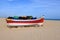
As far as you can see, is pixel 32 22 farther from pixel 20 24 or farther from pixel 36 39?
pixel 36 39

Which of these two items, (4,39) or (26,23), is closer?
(4,39)

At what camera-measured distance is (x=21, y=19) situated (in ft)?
76.8

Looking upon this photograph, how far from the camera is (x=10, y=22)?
76.3 feet

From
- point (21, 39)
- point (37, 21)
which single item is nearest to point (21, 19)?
point (37, 21)

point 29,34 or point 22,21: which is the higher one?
point 22,21

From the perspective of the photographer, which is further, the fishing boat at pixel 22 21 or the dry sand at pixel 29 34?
the fishing boat at pixel 22 21

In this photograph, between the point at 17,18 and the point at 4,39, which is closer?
the point at 4,39

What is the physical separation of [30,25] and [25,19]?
102 cm

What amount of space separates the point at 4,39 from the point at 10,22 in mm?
10151

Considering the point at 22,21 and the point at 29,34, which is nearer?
the point at 29,34

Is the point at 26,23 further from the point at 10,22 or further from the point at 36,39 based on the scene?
→ the point at 36,39

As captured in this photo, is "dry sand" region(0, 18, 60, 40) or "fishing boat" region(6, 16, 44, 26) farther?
"fishing boat" region(6, 16, 44, 26)

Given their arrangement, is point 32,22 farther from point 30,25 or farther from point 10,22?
point 10,22

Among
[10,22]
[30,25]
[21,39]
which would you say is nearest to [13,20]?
[10,22]
